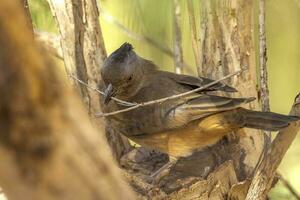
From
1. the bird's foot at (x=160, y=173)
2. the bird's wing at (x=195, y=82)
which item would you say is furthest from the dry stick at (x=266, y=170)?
the bird's foot at (x=160, y=173)

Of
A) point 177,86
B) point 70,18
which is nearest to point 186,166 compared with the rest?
point 177,86

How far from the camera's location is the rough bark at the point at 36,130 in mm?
1037

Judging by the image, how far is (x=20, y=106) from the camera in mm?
1051

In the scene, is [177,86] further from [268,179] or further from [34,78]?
[34,78]

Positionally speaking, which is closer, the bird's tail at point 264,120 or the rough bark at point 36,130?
the rough bark at point 36,130

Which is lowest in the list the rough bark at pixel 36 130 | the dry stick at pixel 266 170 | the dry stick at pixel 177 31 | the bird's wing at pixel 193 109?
the rough bark at pixel 36 130

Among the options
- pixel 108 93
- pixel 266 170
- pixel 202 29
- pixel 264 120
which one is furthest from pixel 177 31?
pixel 266 170

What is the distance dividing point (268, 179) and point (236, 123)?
1.90ft

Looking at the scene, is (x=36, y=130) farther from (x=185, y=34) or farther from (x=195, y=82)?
(x=185, y=34)

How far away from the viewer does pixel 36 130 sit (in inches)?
42.1

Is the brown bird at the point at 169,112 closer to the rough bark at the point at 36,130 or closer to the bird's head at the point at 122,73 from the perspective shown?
the bird's head at the point at 122,73

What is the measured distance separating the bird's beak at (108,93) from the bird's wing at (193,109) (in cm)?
33

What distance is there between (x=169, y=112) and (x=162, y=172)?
33cm

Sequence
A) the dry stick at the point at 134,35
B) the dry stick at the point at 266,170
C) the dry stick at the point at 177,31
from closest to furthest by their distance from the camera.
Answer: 1. the dry stick at the point at 266,170
2. the dry stick at the point at 177,31
3. the dry stick at the point at 134,35
